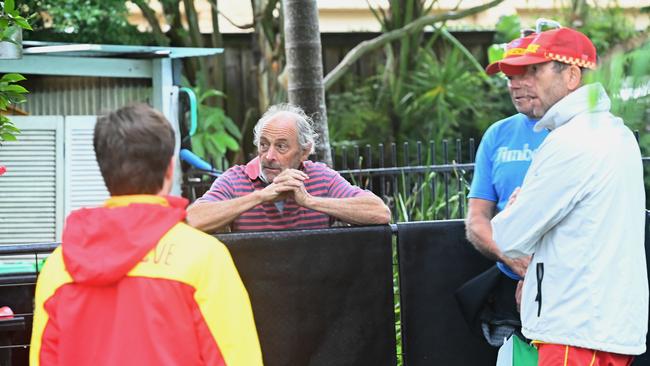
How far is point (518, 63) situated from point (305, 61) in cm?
493

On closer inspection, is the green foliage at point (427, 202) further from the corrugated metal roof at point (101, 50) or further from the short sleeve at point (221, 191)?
the short sleeve at point (221, 191)

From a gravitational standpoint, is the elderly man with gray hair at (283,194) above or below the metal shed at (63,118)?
below

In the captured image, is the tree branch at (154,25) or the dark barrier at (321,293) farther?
the tree branch at (154,25)

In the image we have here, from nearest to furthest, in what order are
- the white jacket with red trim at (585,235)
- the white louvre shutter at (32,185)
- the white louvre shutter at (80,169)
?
the white jacket with red trim at (585,235) → the white louvre shutter at (32,185) → the white louvre shutter at (80,169)

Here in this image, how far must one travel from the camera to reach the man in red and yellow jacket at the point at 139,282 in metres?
3.16

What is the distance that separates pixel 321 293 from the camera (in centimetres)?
496

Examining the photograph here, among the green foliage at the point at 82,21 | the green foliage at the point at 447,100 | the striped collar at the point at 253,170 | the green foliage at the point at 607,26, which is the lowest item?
the striped collar at the point at 253,170

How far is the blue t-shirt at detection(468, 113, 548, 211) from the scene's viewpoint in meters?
4.99

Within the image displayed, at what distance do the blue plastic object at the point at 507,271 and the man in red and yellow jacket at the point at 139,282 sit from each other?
76.0 inches

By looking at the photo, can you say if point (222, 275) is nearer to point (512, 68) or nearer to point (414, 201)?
point (512, 68)

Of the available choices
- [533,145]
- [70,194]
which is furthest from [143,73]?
[533,145]

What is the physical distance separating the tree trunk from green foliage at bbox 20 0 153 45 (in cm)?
474

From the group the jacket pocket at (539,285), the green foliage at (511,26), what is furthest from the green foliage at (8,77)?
the jacket pocket at (539,285)

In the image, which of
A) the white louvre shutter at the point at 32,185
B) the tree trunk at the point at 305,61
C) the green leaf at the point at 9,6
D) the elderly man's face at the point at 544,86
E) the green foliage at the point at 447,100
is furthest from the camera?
the green foliage at the point at 447,100
